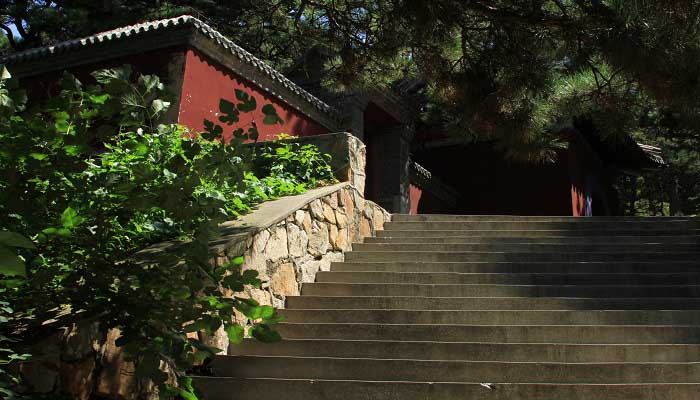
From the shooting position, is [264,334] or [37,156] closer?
[264,334]

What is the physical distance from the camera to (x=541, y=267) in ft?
19.9

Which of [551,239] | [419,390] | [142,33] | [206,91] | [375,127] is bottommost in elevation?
[419,390]

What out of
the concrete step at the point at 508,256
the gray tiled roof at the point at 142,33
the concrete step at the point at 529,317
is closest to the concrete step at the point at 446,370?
the concrete step at the point at 529,317

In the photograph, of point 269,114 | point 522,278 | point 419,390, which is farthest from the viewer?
point 522,278

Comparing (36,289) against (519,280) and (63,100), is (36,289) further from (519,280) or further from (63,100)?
(519,280)

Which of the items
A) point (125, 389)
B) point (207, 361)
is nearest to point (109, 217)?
point (125, 389)

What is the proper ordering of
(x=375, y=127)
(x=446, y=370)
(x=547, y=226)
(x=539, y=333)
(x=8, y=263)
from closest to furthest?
(x=8, y=263) < (x=446, y=370) < (x=539, y=333) < (x=547, y=226) < (x=375, y=127)

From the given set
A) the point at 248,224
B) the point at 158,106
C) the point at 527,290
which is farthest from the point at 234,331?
the point at 527,290

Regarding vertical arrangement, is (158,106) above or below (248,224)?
above

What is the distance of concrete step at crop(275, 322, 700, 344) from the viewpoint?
14.3 ft

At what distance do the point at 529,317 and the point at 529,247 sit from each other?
2.03 m

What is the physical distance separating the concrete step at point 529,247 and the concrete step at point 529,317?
1.90m

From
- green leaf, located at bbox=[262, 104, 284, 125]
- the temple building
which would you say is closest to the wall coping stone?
green leaf, located at bbox=[262, 104, 284, 125]

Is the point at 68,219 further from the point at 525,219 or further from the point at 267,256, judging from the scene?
the point at 525,219
